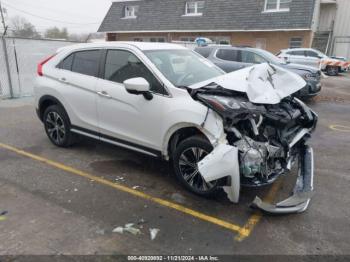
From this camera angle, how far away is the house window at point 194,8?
26.1 metres

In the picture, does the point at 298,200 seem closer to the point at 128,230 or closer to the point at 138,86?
the point at 128,230

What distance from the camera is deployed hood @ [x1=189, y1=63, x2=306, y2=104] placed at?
3622mm

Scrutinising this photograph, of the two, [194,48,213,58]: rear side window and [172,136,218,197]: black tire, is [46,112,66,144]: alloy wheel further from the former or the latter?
[194,48,213,58]: rear side window

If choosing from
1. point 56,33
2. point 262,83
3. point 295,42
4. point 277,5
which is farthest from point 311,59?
point 56,33

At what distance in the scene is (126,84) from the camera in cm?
392

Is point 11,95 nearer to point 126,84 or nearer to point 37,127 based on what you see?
point 37,127

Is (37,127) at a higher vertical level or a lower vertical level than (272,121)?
lower

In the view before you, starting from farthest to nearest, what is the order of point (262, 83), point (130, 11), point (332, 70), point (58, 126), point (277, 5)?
point (130, 11)
point (277, 5)
point (332, 70)
point (58, 126)
point (262, 83)

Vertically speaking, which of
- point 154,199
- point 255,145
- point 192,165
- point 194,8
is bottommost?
point 154,199

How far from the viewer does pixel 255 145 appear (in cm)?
351

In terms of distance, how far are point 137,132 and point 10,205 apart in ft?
5.86

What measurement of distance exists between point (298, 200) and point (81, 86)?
3.48 m

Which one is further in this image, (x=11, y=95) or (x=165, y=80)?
(x=11, y=95)

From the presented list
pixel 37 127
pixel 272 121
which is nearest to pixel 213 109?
pixel 272 121
